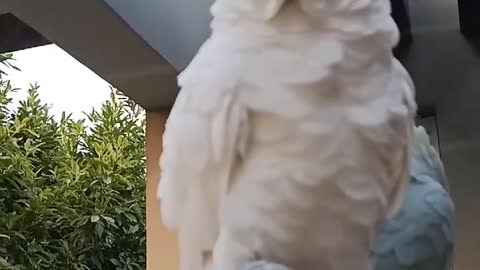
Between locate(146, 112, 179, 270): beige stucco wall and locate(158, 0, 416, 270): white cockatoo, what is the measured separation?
3.32 feet

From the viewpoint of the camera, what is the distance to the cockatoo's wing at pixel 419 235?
3.43ft

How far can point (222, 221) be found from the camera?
2.59 feet

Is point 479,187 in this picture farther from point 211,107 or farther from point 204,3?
point 211,107

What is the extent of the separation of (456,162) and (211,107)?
1.52 m

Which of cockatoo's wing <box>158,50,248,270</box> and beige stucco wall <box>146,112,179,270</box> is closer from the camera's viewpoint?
cockatoo's wing <box>158,50,248,270</box>

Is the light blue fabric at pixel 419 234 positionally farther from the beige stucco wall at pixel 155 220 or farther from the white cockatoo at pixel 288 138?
the beige stucco wall at pixel 155 220

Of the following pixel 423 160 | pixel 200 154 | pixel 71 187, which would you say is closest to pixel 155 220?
pixel 71 187

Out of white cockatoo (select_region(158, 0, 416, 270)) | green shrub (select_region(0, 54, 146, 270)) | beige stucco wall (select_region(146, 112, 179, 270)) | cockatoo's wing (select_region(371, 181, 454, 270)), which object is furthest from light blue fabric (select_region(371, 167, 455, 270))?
green shrub (select_region(0, 54, 146, 270))

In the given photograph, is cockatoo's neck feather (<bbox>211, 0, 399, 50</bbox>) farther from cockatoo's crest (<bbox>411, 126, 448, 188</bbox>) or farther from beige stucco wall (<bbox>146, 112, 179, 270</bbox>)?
beige stucco wall (<bbox>146, 112, 179, 270</bbox>)

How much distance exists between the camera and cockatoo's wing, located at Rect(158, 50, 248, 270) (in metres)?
0.77

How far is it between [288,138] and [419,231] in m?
0.38

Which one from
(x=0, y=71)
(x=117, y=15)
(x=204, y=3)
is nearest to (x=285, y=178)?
(x=117, y=15)

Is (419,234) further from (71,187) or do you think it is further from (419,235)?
(71,187)

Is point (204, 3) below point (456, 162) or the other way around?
the other way around
